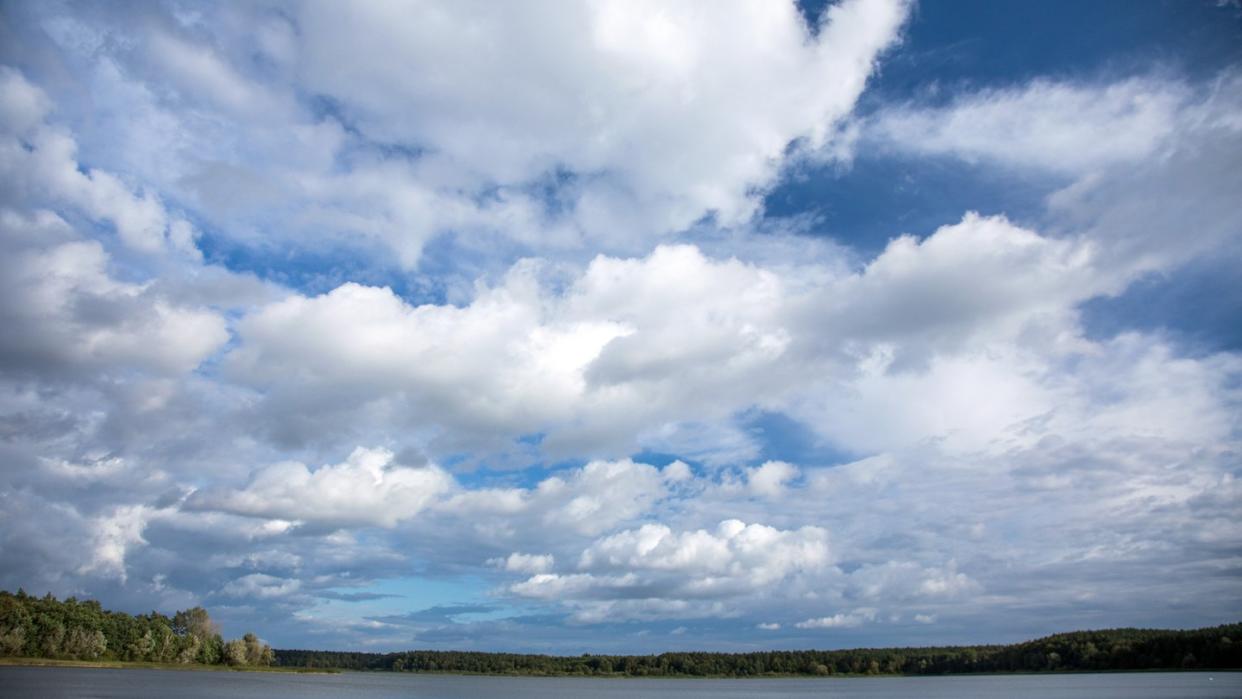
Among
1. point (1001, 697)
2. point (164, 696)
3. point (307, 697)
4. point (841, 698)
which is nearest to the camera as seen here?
point (164, 696)

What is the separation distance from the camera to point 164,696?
4178 inches

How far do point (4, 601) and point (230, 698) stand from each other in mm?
109810

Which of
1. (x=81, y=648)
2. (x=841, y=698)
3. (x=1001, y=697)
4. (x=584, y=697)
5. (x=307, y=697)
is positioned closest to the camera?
(x=307, y=697)

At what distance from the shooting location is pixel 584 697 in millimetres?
162500

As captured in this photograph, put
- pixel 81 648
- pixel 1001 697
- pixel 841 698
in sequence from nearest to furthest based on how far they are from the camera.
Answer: pixel 1001 697 → pixel 841 698 → pixel 81 648

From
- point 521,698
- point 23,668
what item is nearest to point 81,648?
point 23,668

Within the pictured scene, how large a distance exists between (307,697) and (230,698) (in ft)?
79.4

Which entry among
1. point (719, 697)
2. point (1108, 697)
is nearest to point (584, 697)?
point (719, 697)

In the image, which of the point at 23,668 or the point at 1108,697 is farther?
the point at 23,668

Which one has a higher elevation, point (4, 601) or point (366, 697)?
point (4, 601)

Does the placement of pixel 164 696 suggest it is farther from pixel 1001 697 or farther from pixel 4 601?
pixel 1001 697

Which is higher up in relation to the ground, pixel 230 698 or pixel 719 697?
pixel 230 698

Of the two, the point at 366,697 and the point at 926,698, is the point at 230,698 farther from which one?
the point at 926,698

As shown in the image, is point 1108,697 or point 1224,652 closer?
point 1108,697
